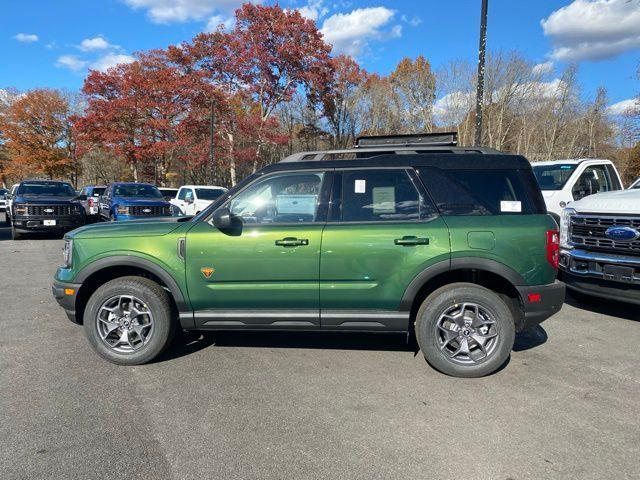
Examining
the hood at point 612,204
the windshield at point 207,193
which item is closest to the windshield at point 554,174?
the hood at point 612,204

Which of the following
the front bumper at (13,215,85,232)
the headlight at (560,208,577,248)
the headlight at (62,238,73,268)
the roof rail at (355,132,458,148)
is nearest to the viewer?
the headlight at (62,238,73,268)

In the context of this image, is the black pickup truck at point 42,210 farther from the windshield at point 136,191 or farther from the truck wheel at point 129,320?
the truck wheel at point 129,320

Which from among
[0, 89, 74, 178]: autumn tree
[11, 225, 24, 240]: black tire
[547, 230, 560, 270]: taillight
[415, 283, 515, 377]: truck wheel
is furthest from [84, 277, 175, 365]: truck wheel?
[0, 89, 74, 178]: autumn tree

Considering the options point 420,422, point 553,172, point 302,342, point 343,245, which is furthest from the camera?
point 553,172

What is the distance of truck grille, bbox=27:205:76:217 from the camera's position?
12.7 m

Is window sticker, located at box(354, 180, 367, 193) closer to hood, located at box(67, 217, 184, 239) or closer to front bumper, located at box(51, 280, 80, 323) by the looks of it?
hood, located at box(67, 217, 184, 239)

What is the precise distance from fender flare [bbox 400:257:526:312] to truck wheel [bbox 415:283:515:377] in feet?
0.63

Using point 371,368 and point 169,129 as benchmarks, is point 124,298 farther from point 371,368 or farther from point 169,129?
point 169,129

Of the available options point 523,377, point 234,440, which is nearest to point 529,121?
point 523,377

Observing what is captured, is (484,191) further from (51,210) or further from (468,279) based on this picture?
(51,210)

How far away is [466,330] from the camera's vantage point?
3775mm

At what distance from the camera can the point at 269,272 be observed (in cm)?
379

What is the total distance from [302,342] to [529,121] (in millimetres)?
32473

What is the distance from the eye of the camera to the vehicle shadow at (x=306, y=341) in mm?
4445
